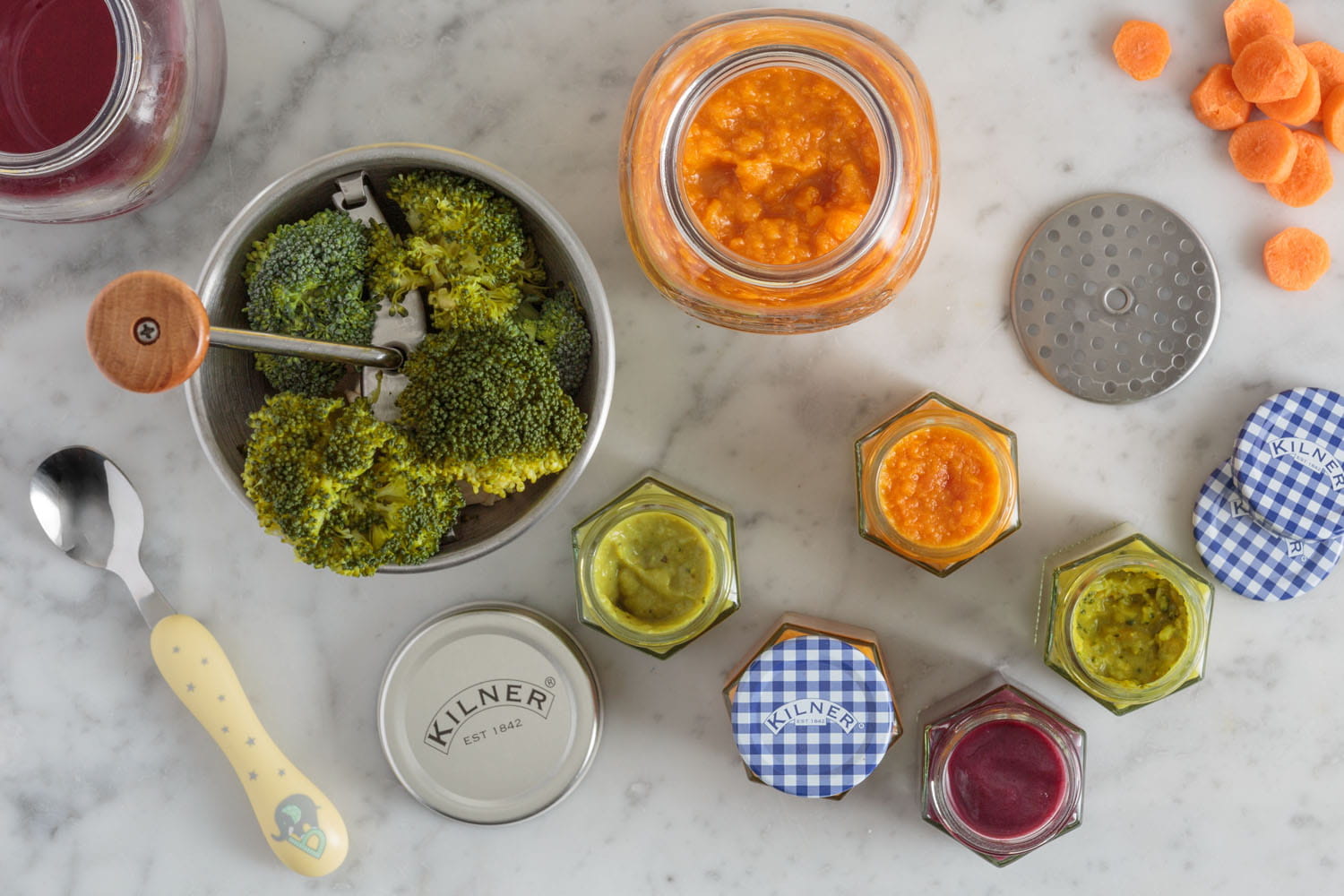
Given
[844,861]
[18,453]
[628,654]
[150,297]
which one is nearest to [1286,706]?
[844,861]

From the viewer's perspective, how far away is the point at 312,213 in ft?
3.95

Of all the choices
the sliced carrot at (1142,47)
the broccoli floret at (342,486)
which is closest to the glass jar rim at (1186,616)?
the sliced carrot at (1142,47)

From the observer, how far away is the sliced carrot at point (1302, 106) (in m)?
1.29

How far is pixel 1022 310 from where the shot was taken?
4.38ft

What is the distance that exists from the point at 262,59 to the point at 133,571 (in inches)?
28.7

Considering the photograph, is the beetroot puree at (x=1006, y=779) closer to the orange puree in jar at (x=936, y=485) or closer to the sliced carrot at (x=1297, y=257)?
the orange puree in jar at (x=936, y=485)

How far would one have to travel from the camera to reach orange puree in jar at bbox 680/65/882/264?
110 centimetres

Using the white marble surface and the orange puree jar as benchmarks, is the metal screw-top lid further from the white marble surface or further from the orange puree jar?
the orange puree jar

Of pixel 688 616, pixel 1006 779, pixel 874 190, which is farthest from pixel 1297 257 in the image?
pixel 688 616

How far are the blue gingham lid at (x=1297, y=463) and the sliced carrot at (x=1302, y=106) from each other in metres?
0.36

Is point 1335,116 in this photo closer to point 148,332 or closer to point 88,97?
point 148,332

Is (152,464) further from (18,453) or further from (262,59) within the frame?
(262,59)

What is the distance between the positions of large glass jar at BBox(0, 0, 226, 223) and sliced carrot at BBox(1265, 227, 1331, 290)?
4.70 ft

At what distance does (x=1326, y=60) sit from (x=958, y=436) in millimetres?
725
